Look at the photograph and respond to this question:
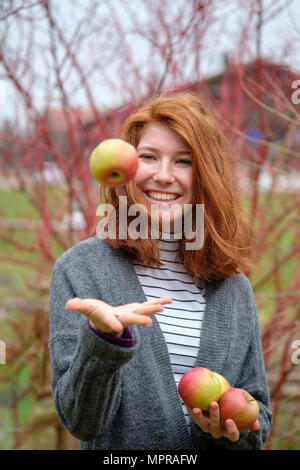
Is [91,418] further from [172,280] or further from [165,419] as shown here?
[172,280]

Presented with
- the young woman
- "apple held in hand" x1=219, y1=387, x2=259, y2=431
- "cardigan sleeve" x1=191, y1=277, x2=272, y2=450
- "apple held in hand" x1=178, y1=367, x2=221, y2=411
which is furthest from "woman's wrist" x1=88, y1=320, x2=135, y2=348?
"cardigan sleeve" x1=191, y1=277, x2=272, y2=450

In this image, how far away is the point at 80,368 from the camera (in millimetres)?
1073

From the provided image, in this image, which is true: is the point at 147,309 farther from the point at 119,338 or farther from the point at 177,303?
the point at 177,303

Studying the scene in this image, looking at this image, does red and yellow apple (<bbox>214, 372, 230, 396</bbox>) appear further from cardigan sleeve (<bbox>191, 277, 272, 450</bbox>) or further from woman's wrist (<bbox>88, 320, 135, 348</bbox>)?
woman's wrist (<bbox>88, 320, 135, 348</bbox>)

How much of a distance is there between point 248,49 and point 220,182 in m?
1.23

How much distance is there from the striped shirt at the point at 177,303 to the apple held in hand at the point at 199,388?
89 mm

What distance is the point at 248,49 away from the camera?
94.3 inches

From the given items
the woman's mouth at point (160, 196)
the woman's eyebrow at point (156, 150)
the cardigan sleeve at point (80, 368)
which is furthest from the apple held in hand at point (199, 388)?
the woman's eyebrow at point (156, 150)

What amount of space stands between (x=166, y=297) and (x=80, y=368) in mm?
274

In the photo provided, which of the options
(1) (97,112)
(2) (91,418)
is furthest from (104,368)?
(1) (97,112)

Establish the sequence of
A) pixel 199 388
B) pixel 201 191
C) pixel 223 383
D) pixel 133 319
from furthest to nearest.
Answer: pixel 201 191
pixel 223 383
pixel 199 388
pixel 133 319

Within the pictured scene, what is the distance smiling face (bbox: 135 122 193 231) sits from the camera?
4.34ft

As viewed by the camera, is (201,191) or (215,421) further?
(201,191)

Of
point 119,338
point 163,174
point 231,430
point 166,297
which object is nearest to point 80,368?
point 119,338
